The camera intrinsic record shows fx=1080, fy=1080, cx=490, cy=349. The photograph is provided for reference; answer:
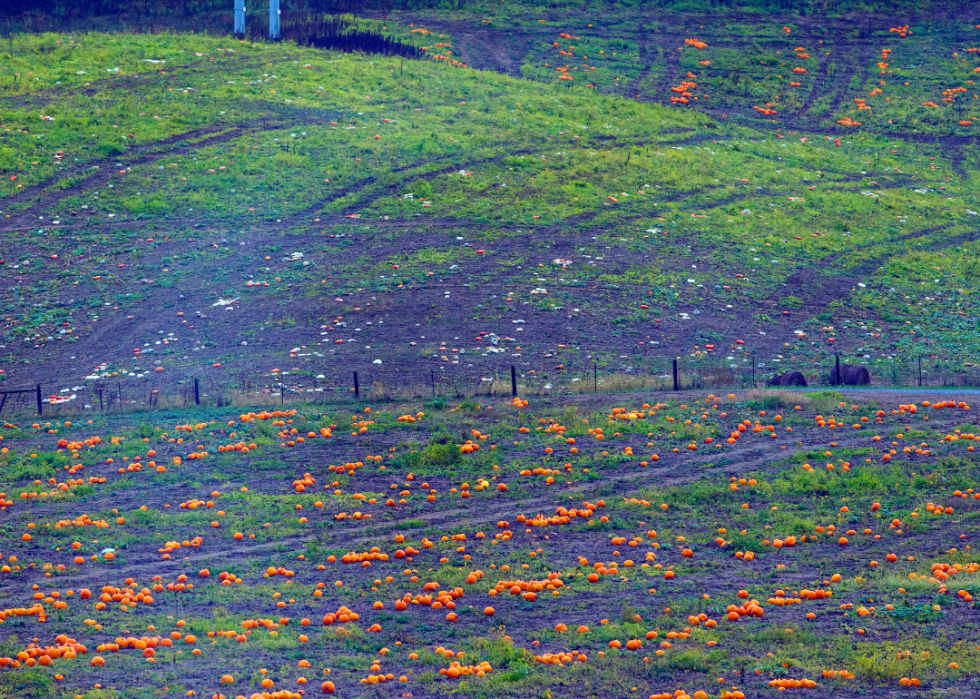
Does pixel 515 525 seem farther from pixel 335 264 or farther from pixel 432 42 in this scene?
pixel 432 42

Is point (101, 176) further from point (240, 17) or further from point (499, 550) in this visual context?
point (499, 550)

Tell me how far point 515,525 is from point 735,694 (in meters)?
7.03

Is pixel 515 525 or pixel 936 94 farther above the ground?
pixel 936 94

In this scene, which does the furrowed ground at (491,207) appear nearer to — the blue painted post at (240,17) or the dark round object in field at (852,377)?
the dark round object in field at (852,377)

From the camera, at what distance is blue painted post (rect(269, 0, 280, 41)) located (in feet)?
181

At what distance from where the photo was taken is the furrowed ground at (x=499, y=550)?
12531 mm

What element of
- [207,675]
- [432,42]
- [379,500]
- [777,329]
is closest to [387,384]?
[379,500]

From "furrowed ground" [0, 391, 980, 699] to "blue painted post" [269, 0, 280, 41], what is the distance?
35.9m

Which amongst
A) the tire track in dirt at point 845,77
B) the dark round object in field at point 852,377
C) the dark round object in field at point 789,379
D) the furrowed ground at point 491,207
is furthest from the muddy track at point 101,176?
the dark round object in field at point 852,377

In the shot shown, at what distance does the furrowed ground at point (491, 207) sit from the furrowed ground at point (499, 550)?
445 cm

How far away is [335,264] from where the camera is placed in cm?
3625

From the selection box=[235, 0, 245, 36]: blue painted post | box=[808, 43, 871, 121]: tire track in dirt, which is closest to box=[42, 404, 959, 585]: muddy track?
box=[808, 43, 871, 121]: tire track in dirt

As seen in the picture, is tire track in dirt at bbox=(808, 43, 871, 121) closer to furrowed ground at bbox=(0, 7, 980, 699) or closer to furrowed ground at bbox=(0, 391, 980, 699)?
furrowed ground at bbox=(0, 7, 980, 699)

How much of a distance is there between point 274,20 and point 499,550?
45.0 meters
